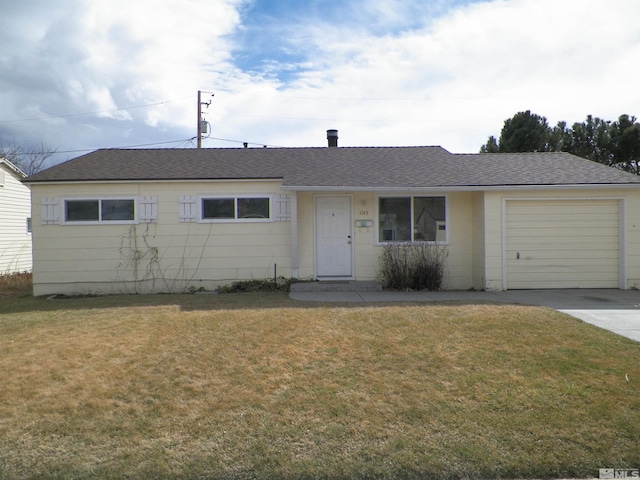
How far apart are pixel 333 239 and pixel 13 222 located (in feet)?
44.4

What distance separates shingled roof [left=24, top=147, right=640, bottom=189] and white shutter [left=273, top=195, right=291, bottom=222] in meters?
0.49

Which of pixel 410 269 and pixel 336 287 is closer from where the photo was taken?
pixel 336 287

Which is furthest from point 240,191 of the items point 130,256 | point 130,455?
point 130,455

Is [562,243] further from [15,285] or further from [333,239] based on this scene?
[15,285]

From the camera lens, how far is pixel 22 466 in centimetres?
328

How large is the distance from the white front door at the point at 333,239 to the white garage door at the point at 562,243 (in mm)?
3961

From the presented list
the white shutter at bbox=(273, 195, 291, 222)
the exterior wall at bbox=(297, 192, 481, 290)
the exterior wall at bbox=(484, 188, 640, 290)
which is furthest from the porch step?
the exterior wall at bbox=(484, 188, 640, 290)

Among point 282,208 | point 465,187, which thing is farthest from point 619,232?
point 282,208

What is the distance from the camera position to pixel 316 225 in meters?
11.4

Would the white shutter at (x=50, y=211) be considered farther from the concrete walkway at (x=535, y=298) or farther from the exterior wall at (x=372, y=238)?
the concrete walkway at (x=535, y=298)

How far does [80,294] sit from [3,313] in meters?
2.35

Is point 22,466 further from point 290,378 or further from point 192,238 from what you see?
point 192,238

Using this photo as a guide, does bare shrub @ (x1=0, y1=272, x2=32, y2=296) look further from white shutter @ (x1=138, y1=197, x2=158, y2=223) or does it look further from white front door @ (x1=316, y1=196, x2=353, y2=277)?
white front door @ (x1=316, y1=196, x2=353, y2=277)

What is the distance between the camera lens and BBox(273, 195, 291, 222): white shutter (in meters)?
11.0
